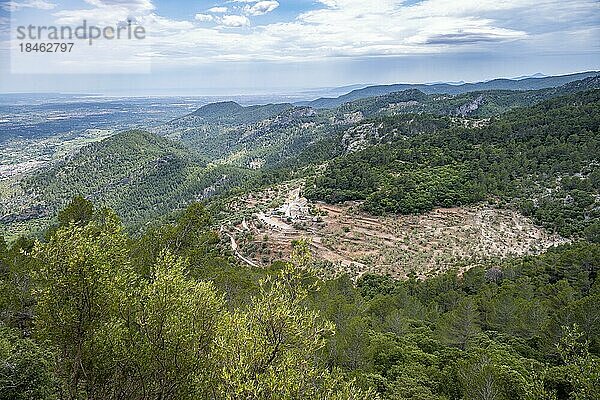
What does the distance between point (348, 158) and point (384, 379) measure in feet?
212

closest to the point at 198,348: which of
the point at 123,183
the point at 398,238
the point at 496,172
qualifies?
the point at 398,238

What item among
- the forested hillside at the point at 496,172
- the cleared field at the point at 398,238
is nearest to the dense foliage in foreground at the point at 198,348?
the cleared field at the point at 398,238

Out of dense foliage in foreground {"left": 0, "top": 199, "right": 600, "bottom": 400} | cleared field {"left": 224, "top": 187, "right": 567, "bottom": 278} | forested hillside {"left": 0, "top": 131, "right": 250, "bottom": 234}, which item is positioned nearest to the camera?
dense foliage in foreground {"left": 0, "top": 199, "right": 600, "bottom": 400}

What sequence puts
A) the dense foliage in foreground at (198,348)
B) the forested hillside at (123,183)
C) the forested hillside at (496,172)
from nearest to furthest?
the dense foliage in foreground at (198,348) → the forested hillside at (496,172) → the forested hillside at (123,183)

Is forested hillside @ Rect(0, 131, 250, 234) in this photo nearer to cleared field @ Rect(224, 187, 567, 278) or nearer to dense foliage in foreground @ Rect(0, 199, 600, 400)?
cleared field @ Rect(224, 187, 567, 278)

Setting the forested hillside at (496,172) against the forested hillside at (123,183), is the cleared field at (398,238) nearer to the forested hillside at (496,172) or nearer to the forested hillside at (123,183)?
Answer: the forested hillside at (496,172)

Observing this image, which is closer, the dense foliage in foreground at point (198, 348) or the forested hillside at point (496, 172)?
the dense foliage in foreground at point (198, 348)

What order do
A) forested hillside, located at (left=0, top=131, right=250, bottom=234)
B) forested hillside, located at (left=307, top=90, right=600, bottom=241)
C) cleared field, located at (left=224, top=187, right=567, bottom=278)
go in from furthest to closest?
forested hillside, located at (left=0, top=131, right=250, bottom=234)
forested hillside, located at (left=307, top=90, right=600, bottom=241)
cleared field, located at (left=224, top=187, right=567, bottom=278)

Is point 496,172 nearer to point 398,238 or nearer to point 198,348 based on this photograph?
point 398,238

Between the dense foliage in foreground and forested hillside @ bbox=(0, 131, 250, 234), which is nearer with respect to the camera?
the dense foliage in foreground

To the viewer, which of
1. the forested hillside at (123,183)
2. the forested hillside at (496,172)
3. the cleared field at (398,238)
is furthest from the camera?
the forested hillside at (123,183)

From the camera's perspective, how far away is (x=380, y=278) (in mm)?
42438

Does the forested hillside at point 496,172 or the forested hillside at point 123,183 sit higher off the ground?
the forested hillside at point 496,172

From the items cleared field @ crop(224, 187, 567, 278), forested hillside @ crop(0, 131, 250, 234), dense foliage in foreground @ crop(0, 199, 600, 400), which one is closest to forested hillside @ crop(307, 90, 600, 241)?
cleared field @ crop(224, 187, 567, 278)
